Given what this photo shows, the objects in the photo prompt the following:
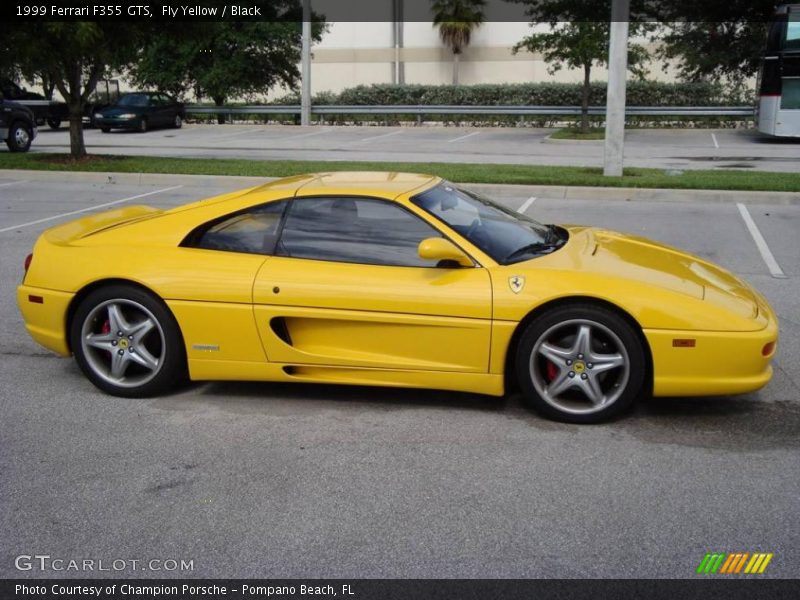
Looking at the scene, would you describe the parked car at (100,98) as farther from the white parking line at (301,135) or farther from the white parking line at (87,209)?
the white parking line at (87,209)

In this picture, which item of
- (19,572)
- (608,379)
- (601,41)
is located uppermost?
→ (601,41)

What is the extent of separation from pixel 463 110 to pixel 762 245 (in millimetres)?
24152

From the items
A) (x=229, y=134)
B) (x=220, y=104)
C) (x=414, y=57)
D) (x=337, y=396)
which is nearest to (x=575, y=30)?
(x=229, y=134)

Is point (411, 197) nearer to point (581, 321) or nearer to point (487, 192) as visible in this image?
point (581, 321)

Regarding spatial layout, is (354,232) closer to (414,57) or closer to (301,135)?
(301,135)

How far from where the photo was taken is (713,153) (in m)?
22.8

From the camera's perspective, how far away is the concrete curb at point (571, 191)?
13617mm

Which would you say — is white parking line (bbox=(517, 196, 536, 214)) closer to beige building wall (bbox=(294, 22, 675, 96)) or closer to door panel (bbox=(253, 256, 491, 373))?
door panel (bbox=(253, 256, 491, 373))

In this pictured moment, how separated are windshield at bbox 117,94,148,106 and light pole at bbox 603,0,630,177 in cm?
2157

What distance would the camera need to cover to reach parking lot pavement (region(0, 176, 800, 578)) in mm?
3535

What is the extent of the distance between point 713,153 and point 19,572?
72.1 feet

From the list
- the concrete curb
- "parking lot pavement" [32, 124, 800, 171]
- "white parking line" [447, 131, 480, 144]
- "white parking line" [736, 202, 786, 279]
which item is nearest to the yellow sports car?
"white parking line" [736, 202, 786, 279]

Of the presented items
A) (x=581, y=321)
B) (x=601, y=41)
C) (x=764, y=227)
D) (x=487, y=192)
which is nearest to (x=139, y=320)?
(x=581, y=321)

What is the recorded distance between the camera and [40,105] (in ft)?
111
